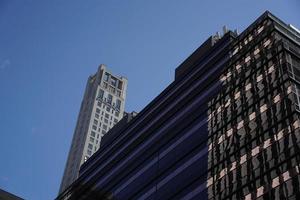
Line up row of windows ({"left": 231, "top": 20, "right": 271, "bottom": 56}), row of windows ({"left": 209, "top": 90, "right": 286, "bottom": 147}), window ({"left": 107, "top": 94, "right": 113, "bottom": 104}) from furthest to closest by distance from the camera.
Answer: window ({"left": 107, "top": 94, "right": 113, "bottom": 104})
row of windows ({"left": 231, "top": 20, "right": 271, "bottom": 56})
row of windows ({"left": 209, "top": 90, "right": 286, "bottom": 147})

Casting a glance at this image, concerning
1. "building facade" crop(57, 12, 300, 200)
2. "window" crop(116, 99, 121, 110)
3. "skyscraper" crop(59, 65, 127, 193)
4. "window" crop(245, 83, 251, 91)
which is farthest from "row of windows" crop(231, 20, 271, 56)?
"window" crop(116, 99, 121, 110)

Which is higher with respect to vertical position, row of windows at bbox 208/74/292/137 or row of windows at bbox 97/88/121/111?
row of windows at bbox 97/88/121/111

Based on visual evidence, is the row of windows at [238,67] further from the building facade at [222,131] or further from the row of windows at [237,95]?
the row of windows at [237,95]

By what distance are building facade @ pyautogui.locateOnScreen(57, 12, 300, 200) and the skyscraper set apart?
6713 centimetres

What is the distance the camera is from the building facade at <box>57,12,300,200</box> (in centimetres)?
5684

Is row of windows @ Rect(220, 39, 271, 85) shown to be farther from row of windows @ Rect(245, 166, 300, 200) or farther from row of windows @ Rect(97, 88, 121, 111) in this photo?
row of windows @ Rect(97, 88, 121, 111)

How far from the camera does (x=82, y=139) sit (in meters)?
172

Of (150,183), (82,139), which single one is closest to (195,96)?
(150,183)

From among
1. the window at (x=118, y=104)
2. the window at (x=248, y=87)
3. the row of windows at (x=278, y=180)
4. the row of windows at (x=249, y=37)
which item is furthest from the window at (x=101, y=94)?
the row of windows at (x=278, y=180)

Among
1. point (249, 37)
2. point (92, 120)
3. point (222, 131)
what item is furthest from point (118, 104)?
point (222, 131)

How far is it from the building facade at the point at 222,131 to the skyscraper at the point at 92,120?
6713 centimetres

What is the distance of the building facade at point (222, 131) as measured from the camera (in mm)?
56844

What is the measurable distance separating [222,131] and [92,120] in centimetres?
11275

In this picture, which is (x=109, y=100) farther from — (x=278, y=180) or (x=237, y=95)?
(x=278, y=180)
